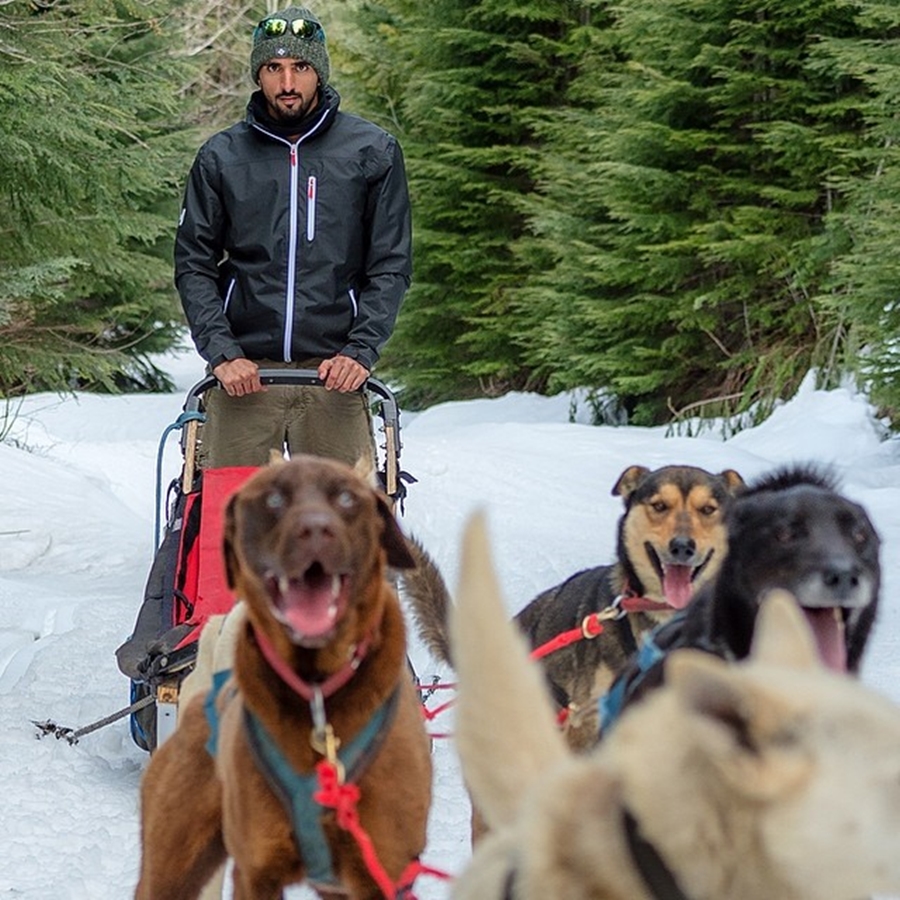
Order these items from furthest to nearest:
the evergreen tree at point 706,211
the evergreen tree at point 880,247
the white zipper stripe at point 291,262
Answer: the evergreen tree at point 706,211 < the evergreen tree at point 880,247 < the white zipper stripe at point 291,262

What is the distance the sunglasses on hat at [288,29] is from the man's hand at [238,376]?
1.25 metres

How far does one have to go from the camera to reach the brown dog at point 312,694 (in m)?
2.79

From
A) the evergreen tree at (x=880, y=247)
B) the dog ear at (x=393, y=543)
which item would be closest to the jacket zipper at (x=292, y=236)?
the dog ear at (x=393, y=543)

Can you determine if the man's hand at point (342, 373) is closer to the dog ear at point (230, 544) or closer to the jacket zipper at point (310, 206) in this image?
the jacket zipper at point (310, 206)

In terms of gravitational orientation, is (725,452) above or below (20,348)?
below

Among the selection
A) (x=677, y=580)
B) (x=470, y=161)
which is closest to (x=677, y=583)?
(x=677, y=580)

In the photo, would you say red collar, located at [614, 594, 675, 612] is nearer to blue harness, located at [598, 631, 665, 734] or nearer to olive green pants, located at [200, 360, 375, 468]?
blue harness, located at [598, 631, 665, 734]

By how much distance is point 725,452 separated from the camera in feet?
40.9

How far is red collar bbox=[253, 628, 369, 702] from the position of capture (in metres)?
2.83

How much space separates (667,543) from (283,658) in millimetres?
1888

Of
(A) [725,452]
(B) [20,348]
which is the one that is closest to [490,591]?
(B) [20,348]

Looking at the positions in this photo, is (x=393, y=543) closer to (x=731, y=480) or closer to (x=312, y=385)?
(x=731, y=480)

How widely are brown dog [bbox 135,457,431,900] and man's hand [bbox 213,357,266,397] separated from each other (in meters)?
2.20

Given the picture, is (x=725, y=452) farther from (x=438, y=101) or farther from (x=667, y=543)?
(x=438, y=101)
